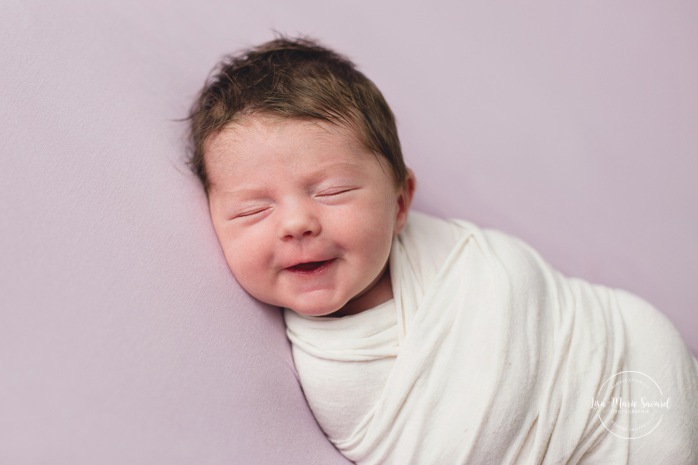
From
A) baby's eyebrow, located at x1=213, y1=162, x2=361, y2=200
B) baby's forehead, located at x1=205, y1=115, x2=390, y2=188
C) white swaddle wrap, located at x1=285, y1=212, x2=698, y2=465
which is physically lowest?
white swaddle wrap, located at x1=285, y1=212, x2=698, y2=465

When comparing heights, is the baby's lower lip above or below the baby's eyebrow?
below

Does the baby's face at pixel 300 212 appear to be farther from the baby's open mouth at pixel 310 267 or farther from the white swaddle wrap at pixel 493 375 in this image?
the white swaddle wrap at pixel 493 375

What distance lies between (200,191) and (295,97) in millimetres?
298

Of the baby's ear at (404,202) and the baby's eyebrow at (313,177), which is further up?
the baby's eyebrow at (313,177)

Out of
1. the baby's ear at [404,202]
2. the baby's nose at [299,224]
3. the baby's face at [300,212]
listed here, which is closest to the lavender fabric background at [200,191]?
the baby's face at [300,212]

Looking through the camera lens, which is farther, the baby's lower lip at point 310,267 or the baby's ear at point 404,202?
the baby's ear at point 404,202

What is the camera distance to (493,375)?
1.23m

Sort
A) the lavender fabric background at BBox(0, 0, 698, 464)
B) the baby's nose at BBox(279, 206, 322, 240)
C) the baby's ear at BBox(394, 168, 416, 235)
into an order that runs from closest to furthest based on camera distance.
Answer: the lavender fabric background at BBox(0, 0, 698, 464), the baby's nose at BBox(279, 206, 322, 240), the baby's ear at BBox(394, 168, 416, 235)

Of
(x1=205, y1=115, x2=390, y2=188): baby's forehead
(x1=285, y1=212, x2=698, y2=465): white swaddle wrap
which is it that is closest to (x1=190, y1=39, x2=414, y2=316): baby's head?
(x1=205, y1=115, x2=390, y2=188): baby's forehead

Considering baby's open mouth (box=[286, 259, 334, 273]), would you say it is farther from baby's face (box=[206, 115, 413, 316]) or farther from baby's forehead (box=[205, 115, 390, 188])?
baby's forehead (box=[205, 115, 390, 188])

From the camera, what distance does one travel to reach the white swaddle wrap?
1225 mm

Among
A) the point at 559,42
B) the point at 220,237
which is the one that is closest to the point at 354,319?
the point at 220,237

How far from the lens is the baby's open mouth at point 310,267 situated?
127 cm

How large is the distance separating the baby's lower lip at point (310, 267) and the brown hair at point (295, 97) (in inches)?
10.1
